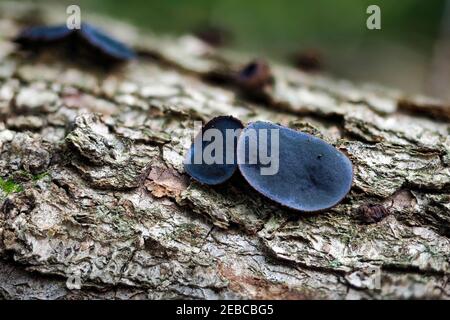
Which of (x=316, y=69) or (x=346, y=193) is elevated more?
(x=316, y=69)

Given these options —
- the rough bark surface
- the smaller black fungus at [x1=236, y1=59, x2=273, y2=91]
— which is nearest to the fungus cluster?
the rough bark surface

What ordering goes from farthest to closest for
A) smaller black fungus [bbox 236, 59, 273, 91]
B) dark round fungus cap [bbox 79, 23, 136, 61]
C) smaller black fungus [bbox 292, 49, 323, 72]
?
smaller black fungus [bbox 292, 49, 323, 72] < smaller black fungus [bbox 236, 59, 273, 91] < dark round fungus cap [bbox 79, 23, 136, 61]

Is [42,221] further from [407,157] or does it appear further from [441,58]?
[441,58]

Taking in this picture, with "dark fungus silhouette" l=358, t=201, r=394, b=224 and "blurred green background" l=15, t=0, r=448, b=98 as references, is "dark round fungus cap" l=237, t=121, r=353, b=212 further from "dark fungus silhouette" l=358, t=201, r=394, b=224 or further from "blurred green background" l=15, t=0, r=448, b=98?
"blurred green background" l=15, t=0, r=448, b=98

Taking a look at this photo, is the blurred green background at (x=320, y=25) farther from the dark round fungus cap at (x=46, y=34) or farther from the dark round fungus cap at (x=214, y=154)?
the dark round fungus cap at (x=214, y=154)

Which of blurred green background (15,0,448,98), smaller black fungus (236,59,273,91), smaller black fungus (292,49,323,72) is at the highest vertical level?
blurred green background (15,0,448,98)
